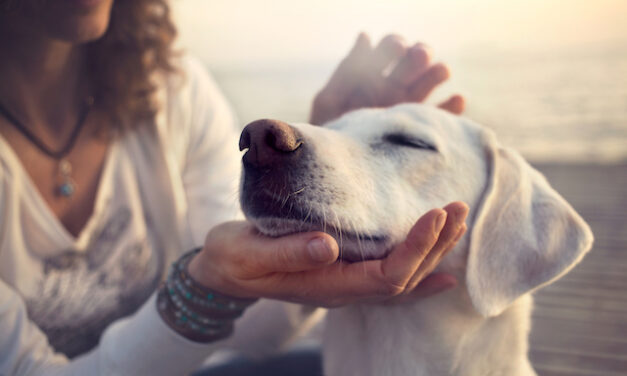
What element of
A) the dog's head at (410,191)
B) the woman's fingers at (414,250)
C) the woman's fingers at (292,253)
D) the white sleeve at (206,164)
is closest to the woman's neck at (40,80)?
the white sleeve at (206,164)

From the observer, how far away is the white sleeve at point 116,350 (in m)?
1.70

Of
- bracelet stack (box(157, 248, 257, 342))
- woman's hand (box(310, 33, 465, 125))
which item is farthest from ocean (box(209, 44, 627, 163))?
bracelet stack (box(157, 248, 257, 342))

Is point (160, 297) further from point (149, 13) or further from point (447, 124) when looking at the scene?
point (149, 13)

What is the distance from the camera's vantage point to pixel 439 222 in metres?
1.23

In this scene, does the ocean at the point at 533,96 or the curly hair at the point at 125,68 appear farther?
A: the ocean at the point at 533,96

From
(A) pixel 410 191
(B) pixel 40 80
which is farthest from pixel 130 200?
(A) pixel 410 191

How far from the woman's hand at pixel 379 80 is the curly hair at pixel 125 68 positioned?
31.0 inches

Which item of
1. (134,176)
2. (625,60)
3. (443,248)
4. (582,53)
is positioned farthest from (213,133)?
(582,53)

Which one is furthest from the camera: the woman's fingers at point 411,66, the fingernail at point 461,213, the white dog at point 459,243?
the woman's fingers at point 411,66

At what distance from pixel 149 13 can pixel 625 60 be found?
10.8 meters

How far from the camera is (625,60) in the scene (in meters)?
10.2

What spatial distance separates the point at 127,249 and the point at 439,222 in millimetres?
1535

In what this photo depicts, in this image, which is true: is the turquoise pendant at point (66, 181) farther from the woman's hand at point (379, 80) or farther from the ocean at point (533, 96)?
the ocean at point (533, 96)

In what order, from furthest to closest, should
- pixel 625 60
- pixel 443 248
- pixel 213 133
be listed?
pixel 625 60
pixel 213 133
pixel 443 248
